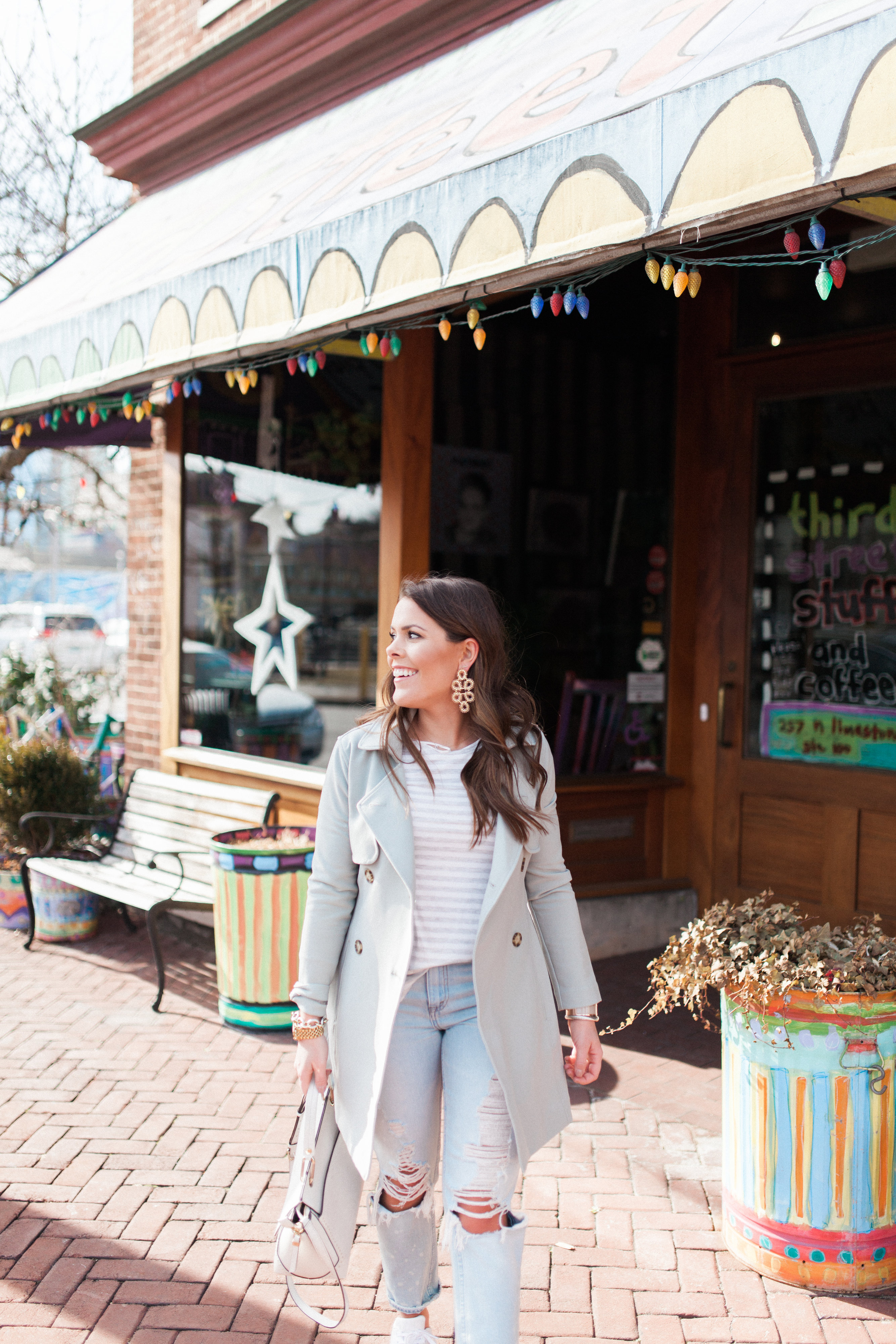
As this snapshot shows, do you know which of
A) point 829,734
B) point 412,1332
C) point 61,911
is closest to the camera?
point 412,1332

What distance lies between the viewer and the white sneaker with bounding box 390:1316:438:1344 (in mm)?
2465

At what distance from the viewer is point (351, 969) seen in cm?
243

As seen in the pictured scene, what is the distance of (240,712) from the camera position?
673 cm

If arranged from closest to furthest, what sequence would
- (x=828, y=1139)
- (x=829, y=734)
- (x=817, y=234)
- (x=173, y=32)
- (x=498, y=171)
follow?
(x=817, y=234), (x=828, y=1139), (x=498, y=171), (x=829, y=734), (x=173, y=32)

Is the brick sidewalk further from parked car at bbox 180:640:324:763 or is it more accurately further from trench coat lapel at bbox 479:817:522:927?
parked car at bbox 180:640:324:763

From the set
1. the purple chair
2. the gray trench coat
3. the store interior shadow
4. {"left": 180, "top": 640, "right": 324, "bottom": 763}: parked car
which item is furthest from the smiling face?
{"left": 180, "top": 640, "right": 324, "bottom": 763}: parked car

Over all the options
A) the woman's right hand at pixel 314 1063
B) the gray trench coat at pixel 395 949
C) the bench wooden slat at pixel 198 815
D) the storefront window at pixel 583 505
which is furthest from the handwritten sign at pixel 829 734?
the woman's right hand at pixel 314 1063

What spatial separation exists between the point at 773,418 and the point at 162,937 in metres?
4.25

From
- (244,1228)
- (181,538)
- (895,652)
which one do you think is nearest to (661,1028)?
(895,652)

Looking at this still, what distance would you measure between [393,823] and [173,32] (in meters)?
7.33

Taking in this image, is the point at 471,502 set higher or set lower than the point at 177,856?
higher

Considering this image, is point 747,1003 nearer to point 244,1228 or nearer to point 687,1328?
point 687,1328

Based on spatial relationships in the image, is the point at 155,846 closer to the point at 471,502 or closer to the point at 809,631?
the point at 471,502

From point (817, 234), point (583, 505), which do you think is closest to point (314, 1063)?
point (817, 234)
